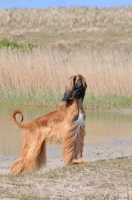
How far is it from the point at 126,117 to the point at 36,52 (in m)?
4.37

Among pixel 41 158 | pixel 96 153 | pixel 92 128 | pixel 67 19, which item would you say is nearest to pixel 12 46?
pixel 92 128

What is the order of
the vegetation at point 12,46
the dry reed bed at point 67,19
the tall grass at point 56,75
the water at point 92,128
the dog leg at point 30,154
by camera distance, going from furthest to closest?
the dry reed bed at point 67,19 < the vegetation at point 12,46 < the tall grass at point 56,75 < the water at point 92,128 < the dog leg at point 30,154

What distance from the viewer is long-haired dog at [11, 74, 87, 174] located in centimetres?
932

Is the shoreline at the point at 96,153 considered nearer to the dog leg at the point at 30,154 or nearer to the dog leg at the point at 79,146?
the dog leg at the point at 30,154

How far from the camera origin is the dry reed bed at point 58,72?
1972 cm

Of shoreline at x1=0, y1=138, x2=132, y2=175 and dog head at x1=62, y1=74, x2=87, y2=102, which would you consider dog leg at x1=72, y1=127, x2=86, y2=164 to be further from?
shoreline at x1=0, y1=138, x2=132, y2=175

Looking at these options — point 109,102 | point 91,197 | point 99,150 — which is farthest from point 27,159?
point 109,102

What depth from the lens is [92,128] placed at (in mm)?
15258

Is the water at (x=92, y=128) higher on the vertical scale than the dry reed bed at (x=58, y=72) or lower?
lower

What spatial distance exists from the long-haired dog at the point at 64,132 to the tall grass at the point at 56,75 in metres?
9.80

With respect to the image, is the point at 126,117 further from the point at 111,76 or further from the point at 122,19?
the point at 122,19

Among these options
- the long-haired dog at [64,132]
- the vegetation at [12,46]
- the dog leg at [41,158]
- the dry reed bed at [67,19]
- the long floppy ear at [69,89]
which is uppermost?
the dry reed bed at [67,19]

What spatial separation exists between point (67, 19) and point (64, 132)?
41594mm

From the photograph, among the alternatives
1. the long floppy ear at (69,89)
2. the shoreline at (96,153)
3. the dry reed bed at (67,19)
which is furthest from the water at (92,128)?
the dry reed bed at (67,19)
